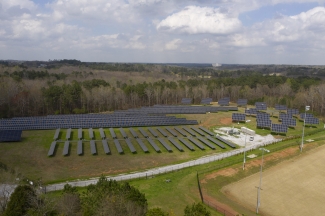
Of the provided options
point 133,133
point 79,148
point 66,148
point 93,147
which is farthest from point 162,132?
point 66,148

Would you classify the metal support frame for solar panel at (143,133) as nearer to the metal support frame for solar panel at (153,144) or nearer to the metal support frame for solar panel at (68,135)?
the metal support frame for solar panel at (153,144)

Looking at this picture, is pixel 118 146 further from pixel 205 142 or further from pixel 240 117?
pixel 240 117

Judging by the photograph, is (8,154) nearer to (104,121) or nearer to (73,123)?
(73,123)

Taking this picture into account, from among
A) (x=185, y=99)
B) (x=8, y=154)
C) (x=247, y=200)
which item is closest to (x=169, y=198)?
(x=247, y=200)

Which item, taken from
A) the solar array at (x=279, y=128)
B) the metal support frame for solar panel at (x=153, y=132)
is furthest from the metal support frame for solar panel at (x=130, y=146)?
the solar array at (x=279, y=128)

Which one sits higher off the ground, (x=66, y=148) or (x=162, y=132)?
(x=162, y=132)

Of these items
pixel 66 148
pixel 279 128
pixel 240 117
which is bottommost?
pixel 66 148

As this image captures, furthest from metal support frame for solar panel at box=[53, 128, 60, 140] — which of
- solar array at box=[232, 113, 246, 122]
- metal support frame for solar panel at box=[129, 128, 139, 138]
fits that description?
solar array at box=[232, 113, 246, 122]
